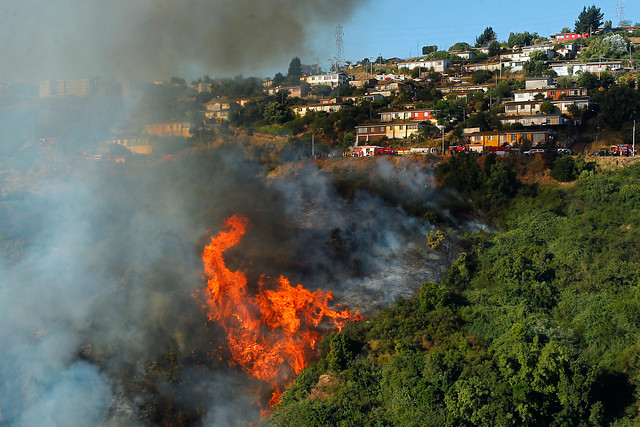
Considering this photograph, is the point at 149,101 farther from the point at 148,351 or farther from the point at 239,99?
the point at 239,99

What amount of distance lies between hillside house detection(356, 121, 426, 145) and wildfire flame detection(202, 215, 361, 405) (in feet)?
93.5

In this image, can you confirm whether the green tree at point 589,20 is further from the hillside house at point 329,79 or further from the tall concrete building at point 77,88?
the tall concrete building at point 77,88

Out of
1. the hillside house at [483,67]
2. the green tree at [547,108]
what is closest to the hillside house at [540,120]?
the green tree at [547,108]

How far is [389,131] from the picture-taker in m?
55.6

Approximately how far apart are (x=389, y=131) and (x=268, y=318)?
31512 mm

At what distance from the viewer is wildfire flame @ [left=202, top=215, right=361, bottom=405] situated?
26.1 meters

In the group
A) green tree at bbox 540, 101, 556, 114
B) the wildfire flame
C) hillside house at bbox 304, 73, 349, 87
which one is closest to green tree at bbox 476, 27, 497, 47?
hillside house at bbox 304, 73, 349, 87

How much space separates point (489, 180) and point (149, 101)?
20.8 m

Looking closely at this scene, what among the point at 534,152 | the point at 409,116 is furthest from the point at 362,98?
the point at 534,152

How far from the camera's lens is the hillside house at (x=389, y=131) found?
54750 millimetres

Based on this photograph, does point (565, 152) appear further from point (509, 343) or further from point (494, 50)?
point (494, 50)

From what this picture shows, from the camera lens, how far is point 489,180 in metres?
37.4

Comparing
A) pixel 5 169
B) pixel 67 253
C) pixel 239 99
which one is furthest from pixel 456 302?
pixel 239 99

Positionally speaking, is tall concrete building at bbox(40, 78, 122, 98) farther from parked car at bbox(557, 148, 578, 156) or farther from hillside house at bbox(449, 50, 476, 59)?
hillside house at bbox(449, 50, 476, 59)
